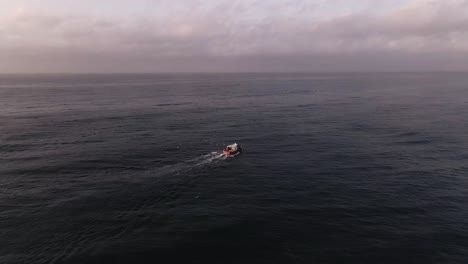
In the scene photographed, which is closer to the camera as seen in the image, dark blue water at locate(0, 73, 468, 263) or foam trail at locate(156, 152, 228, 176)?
dark blue water at locate(0, 73, 468, 263)

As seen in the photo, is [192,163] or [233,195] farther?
[192,163]

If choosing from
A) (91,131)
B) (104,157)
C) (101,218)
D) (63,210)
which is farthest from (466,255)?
(91,131)

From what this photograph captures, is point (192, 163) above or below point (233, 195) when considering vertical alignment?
above

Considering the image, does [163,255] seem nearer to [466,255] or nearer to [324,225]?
[324,225]

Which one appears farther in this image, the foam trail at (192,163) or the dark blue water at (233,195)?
the foam trail at (192,163)

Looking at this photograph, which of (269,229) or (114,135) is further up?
(114,135)

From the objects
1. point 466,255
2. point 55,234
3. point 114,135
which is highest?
point 114,135

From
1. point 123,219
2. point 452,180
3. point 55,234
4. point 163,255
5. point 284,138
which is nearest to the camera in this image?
point 163,255

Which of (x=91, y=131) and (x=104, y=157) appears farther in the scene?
(x=91, y=131)
